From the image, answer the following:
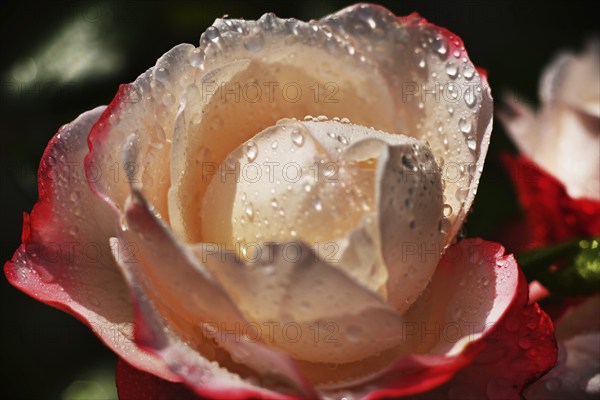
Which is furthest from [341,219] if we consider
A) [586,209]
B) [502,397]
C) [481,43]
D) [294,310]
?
[481,43]

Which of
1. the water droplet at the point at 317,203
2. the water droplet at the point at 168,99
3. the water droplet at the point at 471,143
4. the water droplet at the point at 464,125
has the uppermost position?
the water droplet at the point at 168,99

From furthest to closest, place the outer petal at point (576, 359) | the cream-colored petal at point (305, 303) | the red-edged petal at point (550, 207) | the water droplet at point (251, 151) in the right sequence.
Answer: the red-edged petal at point (550, 207) < the outer petal at point (576, 359) < the water droplet at point (251, 151) < the cream-colored petal at point (305, 303)

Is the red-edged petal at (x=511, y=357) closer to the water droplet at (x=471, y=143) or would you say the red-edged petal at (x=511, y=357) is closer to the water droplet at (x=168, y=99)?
the water droplet at (x=471, y=143)

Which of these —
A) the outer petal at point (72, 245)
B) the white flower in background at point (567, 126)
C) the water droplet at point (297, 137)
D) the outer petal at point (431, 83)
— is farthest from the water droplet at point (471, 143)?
the white flower in background at point (567, 126)

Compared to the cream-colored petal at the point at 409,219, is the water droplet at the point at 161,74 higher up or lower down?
higher up

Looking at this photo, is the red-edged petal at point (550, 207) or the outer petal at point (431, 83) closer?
the outer petal at point (431, 83)

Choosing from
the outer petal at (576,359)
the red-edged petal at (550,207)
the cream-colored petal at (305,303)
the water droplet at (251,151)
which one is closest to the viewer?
the cream-colored petal at (305,303)
